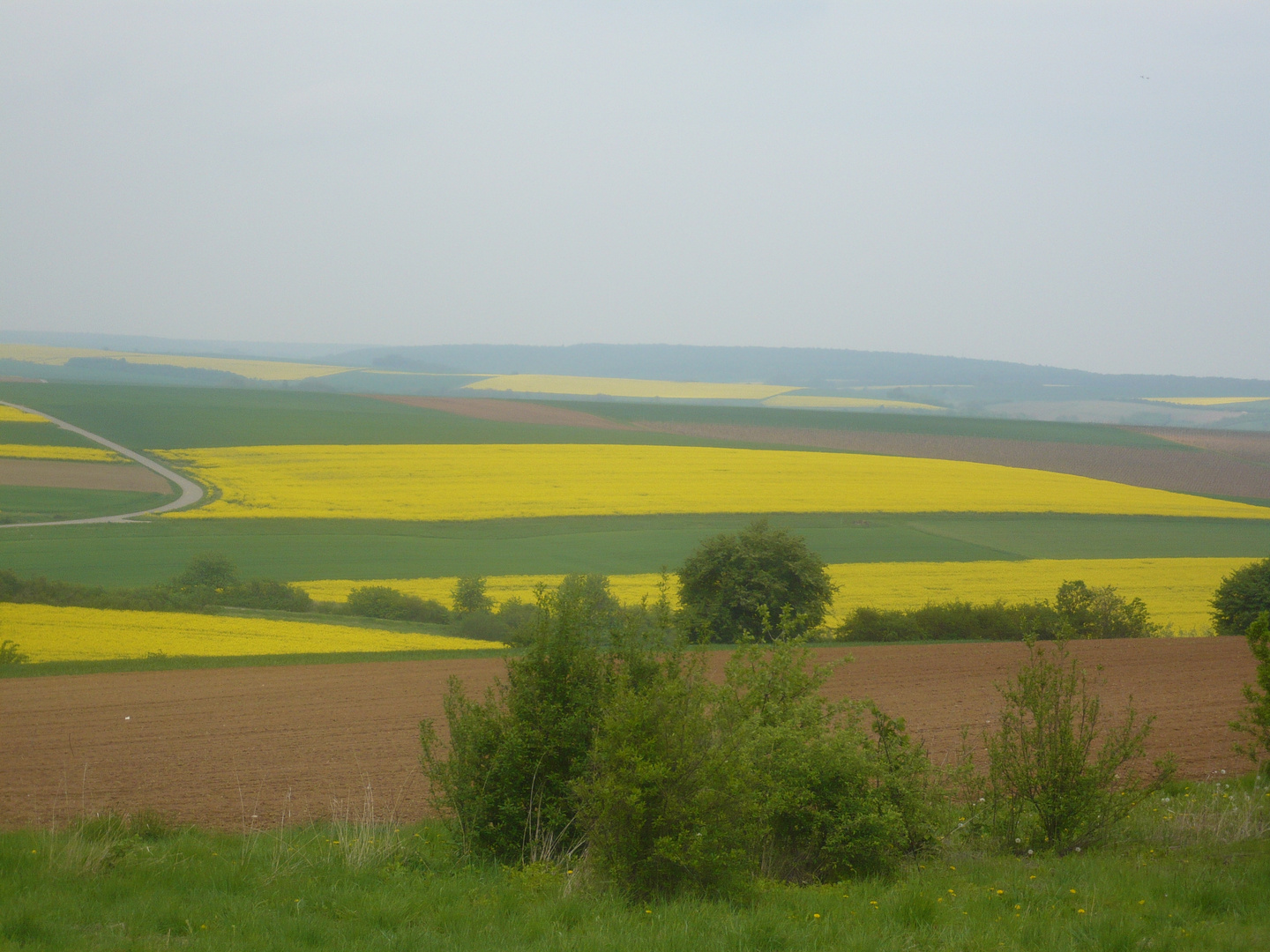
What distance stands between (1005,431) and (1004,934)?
162ft

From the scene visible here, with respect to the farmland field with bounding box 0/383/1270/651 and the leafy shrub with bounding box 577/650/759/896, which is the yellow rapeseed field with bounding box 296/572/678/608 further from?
the leafy shrub with bounding box 577/650/759/896

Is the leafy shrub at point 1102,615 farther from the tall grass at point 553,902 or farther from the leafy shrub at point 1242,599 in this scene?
the tall grass at point 553,902

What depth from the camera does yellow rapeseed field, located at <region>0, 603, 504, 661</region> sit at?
747 inches

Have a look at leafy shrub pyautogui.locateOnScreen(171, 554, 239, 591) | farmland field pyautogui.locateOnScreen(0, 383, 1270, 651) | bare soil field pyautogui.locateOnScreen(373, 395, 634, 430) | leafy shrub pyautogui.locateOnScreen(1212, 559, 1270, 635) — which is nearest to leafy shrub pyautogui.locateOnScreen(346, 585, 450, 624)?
farmland field pyautogui.locateOnScreen(0, 383, 1270, 651)

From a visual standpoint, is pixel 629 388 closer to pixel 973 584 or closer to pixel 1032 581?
pixel 1032 581

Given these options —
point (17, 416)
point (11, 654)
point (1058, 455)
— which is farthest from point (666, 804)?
point (1058, 455)

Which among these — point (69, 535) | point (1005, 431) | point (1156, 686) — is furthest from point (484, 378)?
point (1156, 686)

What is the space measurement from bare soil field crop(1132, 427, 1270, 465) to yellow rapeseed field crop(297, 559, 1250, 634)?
1638cm

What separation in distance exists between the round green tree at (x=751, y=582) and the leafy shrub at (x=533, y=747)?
50.9 ft

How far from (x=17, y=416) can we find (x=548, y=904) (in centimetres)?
3518

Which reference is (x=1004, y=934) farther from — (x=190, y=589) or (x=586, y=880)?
(x=190, y=589)

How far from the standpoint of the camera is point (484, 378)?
328 ft

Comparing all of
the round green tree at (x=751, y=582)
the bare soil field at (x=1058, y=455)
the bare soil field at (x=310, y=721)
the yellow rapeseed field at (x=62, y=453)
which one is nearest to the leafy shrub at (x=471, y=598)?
the bare soil field at (x=310, y=721)

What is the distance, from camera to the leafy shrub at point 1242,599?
945 inches
